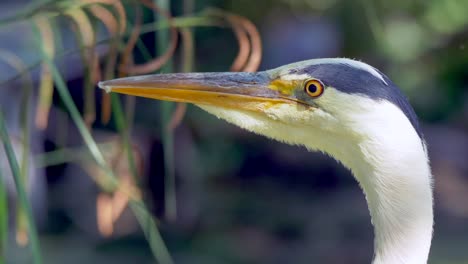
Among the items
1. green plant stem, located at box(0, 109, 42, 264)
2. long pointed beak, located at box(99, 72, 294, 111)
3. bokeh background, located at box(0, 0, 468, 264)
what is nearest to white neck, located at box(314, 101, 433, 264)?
long pointed beak, located at box(99, 72, 294, 111)

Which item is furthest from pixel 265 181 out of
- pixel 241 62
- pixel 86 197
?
pixel 241 62

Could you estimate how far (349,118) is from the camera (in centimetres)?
186

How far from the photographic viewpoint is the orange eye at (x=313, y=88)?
6.20 feet

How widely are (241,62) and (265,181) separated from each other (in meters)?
6.04

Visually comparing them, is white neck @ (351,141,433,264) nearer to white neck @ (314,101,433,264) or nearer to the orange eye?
white neck @ (314,101,433,264)

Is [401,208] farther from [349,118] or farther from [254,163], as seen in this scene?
[254,163]

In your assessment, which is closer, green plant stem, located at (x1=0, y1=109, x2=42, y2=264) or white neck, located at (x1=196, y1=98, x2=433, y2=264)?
green plant stem, located at (x1=0, y1=109, x2=42, y2=264)

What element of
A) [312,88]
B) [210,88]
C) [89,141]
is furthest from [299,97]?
[89,141]

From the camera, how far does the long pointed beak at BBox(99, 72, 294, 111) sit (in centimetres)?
186

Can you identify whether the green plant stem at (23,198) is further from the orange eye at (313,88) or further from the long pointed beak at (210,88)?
the orange eye at (313,88)

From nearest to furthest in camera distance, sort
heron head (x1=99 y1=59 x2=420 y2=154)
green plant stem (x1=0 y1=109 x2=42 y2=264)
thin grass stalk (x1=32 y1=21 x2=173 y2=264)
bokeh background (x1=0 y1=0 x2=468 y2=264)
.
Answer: green plant stem (x1=0 y1=109 x2=42 y2=264), thin grass stalk (x1=32 y1=21 x2=173 y2=264), heron head (x1=99 y1=59 x2=420 y2=154), bokeh background (x1=0 y1=0 x2=468 y2=264)

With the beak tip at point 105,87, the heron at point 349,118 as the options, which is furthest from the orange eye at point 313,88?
the beak tip at point 105,87

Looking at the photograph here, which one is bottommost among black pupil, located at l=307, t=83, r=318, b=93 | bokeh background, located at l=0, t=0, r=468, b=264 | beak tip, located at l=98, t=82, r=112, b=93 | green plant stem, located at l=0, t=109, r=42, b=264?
bokeh background, located at l=0, t=0, r=468, b=264

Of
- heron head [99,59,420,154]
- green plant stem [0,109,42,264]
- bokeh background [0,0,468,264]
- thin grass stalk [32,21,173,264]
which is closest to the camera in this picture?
green plant stem [0,109,42,264]
